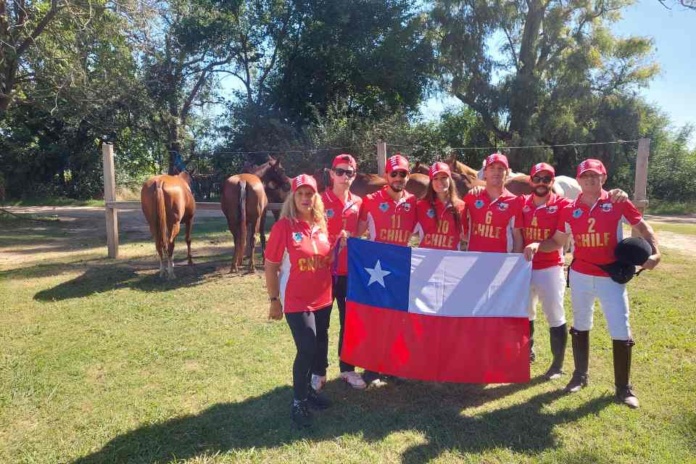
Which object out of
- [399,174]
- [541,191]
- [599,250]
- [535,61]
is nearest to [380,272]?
[399,174]

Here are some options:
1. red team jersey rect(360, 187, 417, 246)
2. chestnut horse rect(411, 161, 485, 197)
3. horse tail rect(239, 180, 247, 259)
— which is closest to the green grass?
chestnut horse rect(411, 161, 485, 197)

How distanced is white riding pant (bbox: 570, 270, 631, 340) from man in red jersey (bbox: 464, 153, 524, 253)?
585 millimetres

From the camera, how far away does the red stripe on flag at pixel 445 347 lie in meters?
3.60

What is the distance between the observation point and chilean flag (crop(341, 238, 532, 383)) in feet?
11.9

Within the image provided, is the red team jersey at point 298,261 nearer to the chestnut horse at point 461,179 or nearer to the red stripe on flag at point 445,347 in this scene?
the red stripe on flag at point 445,347

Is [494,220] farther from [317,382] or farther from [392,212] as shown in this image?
[317,382]

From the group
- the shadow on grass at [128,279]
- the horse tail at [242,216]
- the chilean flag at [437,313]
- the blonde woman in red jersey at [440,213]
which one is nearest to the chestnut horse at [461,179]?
the horse tail at [242,216]

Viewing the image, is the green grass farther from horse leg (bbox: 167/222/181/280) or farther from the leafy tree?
horse leg (bbox: 167/222/181/280)

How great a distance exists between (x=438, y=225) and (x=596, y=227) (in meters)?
1.29

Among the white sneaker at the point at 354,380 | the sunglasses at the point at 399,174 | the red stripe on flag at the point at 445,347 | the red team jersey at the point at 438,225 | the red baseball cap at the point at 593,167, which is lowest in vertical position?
the white sneaker at the point at 354,380

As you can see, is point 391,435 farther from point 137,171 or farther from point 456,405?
point 137,171

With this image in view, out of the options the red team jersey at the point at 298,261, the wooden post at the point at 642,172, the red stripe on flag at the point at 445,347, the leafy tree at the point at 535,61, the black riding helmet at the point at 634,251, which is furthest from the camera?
the leafy tree at the point at 535,61

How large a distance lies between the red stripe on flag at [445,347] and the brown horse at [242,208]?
483cm

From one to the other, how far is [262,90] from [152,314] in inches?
725
